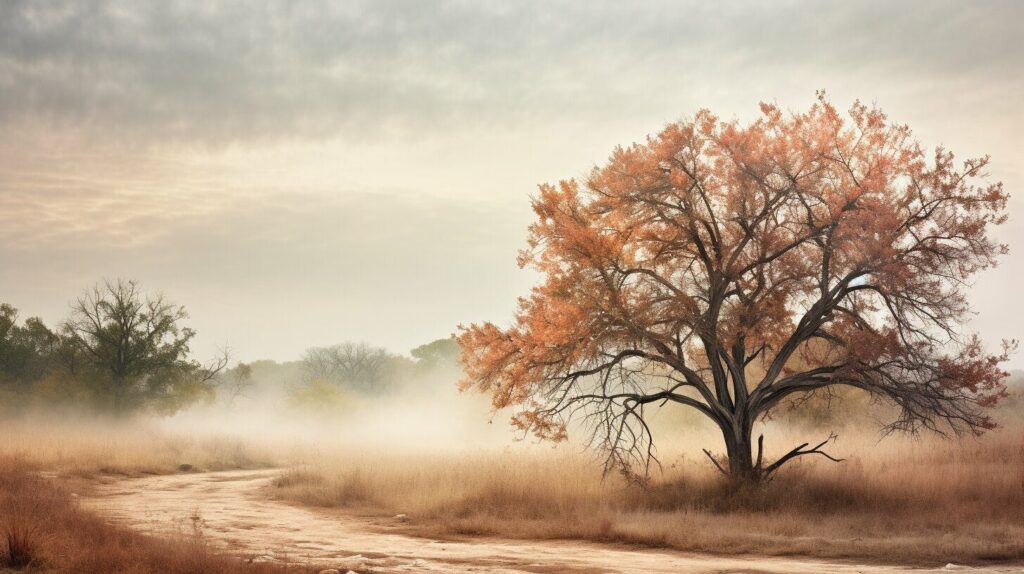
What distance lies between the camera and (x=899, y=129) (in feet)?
62.2

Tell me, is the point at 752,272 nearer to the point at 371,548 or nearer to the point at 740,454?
the point at 740,454

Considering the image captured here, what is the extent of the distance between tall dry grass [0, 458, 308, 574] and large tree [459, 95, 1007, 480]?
8.86 metres

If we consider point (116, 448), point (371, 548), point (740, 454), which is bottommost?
point (371, 548)

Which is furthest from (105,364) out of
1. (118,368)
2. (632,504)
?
(632,504)

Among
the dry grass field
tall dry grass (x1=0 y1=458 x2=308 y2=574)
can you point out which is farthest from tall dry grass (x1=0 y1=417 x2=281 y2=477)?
tall dry grass (x1=0 y1=458 x2=308 y2=574)

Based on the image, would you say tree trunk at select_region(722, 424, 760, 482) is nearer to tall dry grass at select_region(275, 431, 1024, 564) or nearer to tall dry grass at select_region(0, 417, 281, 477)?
tall dry grass at select_region(275, 431, 1024, 564)

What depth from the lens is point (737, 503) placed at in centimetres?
1788

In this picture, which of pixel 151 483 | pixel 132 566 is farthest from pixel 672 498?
pixel 151 483

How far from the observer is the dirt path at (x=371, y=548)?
11.5m

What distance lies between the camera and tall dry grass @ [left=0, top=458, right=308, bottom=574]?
9.59 meters

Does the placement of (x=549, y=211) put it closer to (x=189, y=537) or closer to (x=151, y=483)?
(x=189, y=537)

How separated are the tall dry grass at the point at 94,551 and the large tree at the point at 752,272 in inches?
349

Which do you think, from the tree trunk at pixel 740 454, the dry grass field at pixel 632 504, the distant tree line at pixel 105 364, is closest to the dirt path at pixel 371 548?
the dry grass field at pixel 632 504

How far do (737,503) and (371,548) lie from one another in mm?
8542
